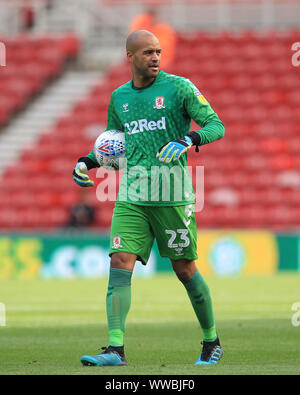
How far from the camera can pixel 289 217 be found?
19734mm

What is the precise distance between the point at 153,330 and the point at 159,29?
16.0 m

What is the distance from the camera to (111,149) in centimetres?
680

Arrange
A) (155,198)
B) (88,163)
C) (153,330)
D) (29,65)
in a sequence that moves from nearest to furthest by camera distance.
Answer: (155,198)
(88,163)
(153,330)
(29,65)

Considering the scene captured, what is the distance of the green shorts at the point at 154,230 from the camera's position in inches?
255

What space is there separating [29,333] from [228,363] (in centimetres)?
275

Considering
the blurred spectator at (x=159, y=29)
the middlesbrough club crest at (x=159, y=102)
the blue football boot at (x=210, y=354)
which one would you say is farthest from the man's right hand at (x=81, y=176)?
the blurred spectator at (x=159, y=29)

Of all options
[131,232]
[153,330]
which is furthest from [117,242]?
[153,330]

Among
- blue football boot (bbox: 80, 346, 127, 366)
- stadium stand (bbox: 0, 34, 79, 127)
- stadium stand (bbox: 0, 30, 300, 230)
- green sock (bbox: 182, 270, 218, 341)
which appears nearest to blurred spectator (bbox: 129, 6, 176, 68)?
stadium stand (bbox: 0, 30, 300, 230)

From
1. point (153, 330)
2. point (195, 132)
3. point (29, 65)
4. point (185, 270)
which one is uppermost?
point (29, 65)

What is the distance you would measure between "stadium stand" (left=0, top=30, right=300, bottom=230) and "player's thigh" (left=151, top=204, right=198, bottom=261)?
12920mm

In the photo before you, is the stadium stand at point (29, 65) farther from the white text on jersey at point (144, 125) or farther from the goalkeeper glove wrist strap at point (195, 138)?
the goalkeeper glove wrist strap at point (195, 138)

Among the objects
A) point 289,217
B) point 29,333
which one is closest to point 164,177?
point 29,333

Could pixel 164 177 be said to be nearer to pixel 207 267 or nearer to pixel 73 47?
pixel 207 267

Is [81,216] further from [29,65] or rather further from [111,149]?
[111,149]
